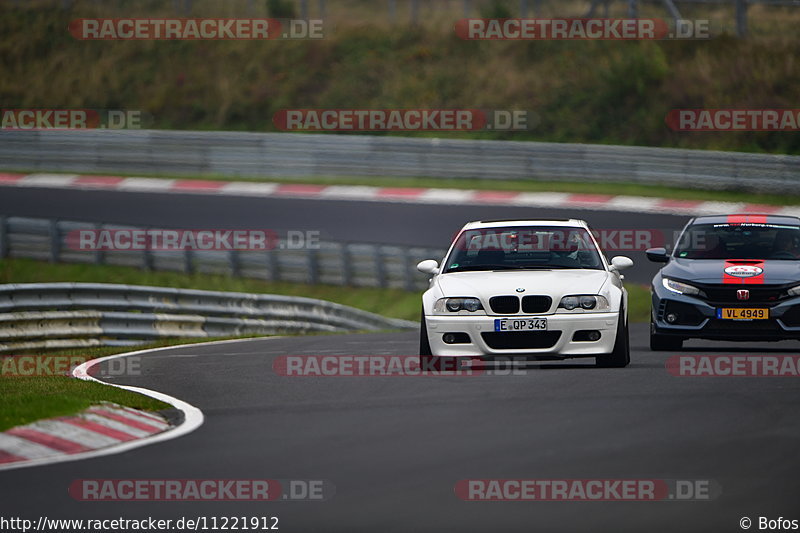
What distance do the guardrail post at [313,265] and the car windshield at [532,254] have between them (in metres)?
13.1

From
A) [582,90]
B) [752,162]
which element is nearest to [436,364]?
[752,162]

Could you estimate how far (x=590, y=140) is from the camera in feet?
123

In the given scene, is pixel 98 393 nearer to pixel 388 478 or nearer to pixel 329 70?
pixel 388 478

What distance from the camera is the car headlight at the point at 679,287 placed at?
1448 centimetres

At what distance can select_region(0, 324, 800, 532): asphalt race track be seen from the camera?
729 centimetres

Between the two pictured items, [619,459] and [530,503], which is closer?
[530,503]

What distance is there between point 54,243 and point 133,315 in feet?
22.2

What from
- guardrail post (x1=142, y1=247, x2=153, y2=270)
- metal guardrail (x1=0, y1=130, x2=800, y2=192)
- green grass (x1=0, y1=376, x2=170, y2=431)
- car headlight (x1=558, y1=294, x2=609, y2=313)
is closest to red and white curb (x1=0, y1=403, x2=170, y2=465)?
green grass (x1=0, y1=376, x2=170, y2=431)

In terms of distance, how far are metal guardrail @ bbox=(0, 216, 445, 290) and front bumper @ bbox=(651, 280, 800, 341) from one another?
12525 mm

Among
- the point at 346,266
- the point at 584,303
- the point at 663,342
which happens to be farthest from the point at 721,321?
the point at 346,266

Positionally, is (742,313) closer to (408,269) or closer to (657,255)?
(657,255)

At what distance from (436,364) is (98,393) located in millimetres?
3039

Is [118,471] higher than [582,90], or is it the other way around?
[582,90]

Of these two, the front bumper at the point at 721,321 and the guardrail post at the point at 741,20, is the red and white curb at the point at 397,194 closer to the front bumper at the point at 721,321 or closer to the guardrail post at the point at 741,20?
the guardrail post at the point at 741,20
